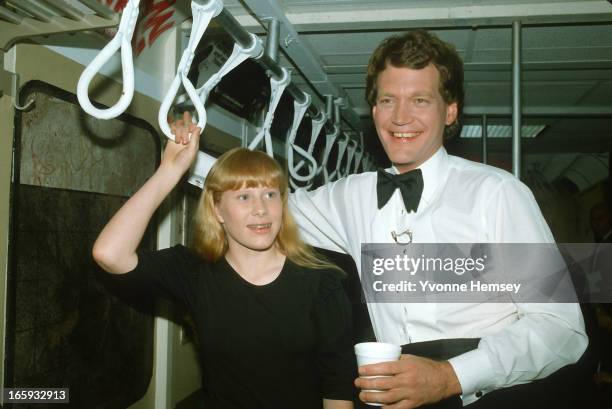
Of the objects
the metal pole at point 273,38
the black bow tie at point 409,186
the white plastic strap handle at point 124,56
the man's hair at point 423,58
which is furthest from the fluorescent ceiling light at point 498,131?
the white plastic strap handle at point 124,56

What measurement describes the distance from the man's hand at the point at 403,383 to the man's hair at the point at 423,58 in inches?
36.9

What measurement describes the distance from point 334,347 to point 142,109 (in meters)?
1.40

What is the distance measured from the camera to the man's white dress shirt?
135cm

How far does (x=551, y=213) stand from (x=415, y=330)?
8.25 m

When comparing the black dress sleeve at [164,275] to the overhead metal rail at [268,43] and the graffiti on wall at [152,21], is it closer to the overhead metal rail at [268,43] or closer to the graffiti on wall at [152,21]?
the overhead metal rail at [268,43]

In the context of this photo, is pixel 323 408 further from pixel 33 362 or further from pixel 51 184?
pixel 51 184

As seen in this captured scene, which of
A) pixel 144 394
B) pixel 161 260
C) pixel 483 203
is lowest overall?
pixel 144 394

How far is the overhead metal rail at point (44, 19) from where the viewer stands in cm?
131

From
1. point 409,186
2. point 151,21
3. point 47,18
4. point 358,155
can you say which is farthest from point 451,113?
point 358,155

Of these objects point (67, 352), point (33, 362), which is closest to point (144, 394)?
point (67, 352)

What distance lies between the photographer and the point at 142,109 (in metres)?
2.26

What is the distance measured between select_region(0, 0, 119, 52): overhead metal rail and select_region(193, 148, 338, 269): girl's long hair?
589 mm

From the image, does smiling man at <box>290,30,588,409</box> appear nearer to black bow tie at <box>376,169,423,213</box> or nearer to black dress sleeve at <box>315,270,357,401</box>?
black bow tie at <box>376,169,423,213</box>

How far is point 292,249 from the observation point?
180cm
